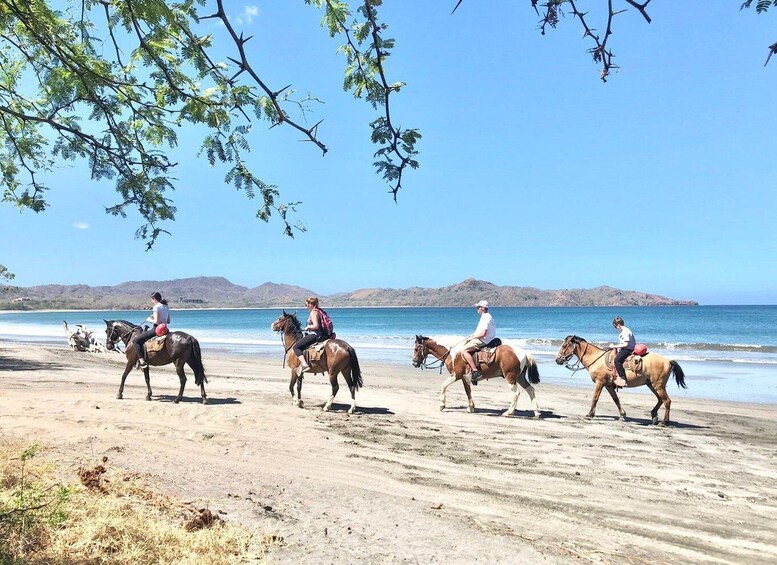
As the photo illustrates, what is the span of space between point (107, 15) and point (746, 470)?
33.6 feet

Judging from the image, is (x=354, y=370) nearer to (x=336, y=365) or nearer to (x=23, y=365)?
(x=336, y=365)

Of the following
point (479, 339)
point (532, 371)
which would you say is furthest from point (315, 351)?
point (532, 371)

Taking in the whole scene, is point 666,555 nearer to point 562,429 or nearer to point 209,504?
point 209,504

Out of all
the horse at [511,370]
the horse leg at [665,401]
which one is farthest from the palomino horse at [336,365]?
the horse leg at [665,401]

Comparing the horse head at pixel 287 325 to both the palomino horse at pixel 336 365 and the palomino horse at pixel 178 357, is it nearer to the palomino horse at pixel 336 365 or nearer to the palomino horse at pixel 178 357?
the palomino horse at pixel 336 365

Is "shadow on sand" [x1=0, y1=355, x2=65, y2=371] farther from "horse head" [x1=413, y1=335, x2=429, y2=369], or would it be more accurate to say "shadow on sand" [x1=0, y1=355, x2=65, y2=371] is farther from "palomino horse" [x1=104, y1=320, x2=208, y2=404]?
"horse head" [x1=413, y1=335, x2=429, y2=369]

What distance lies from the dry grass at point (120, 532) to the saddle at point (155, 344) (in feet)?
23.6

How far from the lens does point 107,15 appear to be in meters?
3.94

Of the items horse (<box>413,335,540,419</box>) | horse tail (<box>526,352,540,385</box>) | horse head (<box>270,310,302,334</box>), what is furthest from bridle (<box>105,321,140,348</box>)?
horse tail (<box>526,352,540,385</box>)

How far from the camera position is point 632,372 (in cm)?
1216

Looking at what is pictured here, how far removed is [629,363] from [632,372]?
0.71 ft

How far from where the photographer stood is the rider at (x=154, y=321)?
479 inches

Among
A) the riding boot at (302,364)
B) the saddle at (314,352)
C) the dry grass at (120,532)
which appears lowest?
the dry grass at (120,532)

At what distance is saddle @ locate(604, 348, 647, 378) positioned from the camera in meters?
12.1
